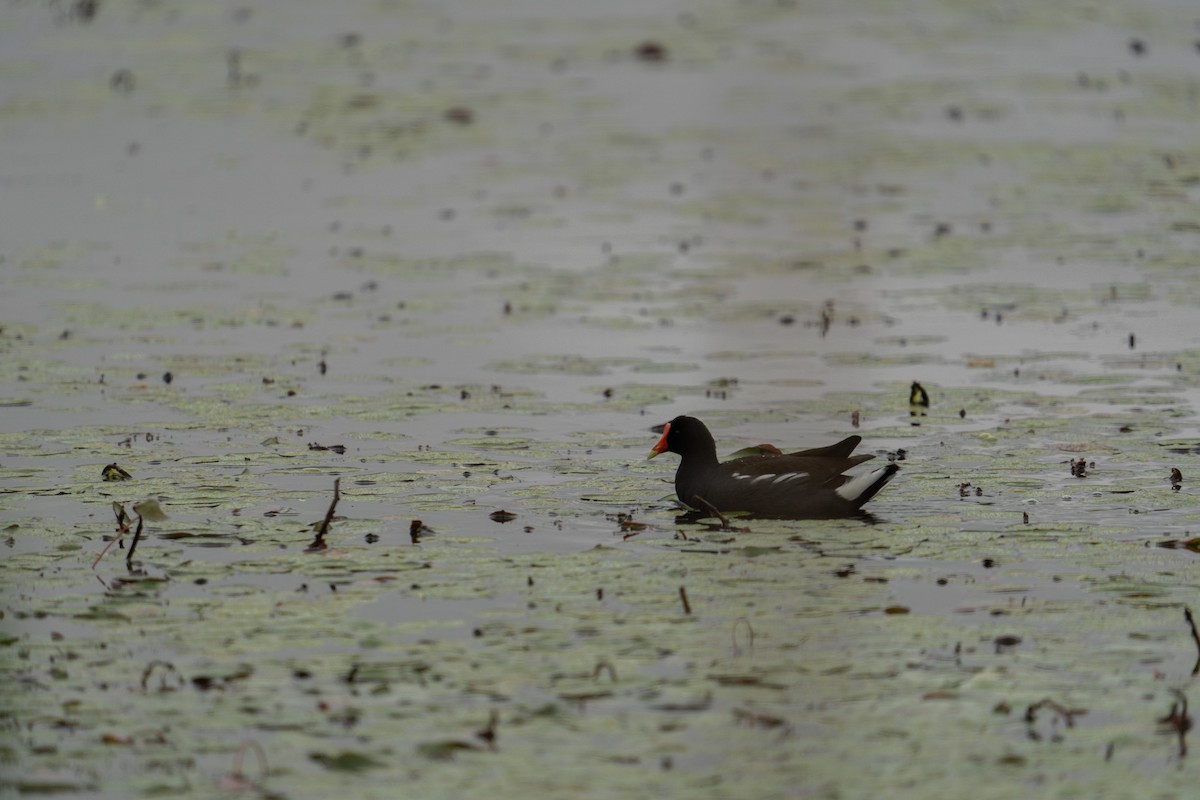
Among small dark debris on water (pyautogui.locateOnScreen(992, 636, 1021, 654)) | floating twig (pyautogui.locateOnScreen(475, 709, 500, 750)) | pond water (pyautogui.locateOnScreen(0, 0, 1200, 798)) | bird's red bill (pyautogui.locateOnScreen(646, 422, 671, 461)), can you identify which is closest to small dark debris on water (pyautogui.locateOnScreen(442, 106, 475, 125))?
pond water (pyautogui.locateOnScreen(0, 0, 1200, 798))

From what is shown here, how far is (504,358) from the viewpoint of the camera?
13992 mm

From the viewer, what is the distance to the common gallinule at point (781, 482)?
9.88m

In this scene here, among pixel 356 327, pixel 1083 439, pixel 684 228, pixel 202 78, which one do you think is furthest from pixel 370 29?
pixel 1083 439

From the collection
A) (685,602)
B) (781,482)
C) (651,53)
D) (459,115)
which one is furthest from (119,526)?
(651,53)

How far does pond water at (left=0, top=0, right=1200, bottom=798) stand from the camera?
696cm

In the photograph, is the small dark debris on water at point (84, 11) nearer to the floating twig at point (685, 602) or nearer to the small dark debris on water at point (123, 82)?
the small dark debris on water at point (123, 82)

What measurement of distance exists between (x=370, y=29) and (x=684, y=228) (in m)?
14.7

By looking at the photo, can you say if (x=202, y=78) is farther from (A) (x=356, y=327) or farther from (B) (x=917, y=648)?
(B) (x=917, y=648)

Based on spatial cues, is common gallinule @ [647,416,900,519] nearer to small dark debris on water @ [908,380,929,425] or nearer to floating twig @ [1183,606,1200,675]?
small dark debris on water @ [908,380,929,425]

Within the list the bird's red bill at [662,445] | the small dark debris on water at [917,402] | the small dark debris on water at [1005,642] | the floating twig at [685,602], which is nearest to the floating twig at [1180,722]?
the small dark debris on water at [1005,642]

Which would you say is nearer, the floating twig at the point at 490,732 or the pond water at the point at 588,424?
the floating twig at the point at 490,732

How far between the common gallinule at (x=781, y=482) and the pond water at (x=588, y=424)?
146 millimetres

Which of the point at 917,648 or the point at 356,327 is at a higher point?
the point at 356,327

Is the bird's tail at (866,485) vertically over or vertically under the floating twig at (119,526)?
over
